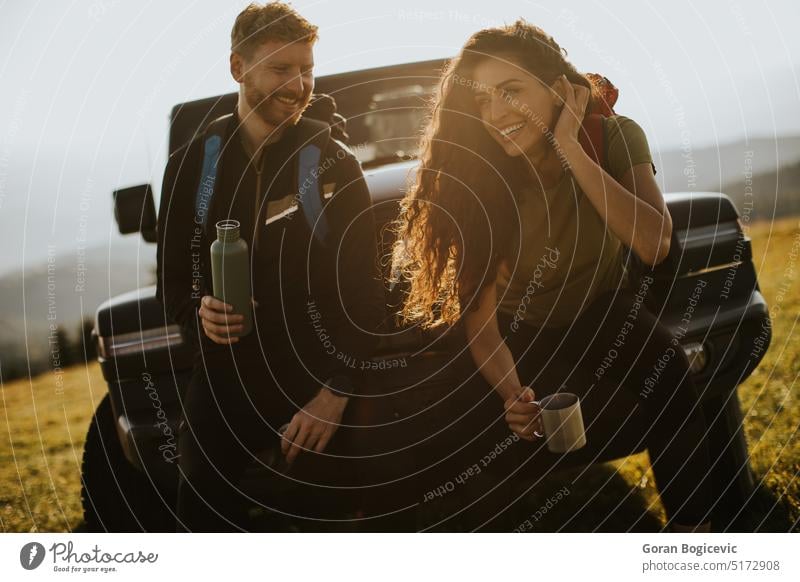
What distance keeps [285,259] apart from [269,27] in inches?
29.6

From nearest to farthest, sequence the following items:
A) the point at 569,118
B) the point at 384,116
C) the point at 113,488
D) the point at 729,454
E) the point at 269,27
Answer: the point at 569,118
the point at 269,27
the point at 729,454
the point at 113,488
the point at 384,116

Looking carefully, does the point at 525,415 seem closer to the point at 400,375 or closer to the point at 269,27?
the point at 400,375

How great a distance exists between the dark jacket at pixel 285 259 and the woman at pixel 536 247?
222 millimetres

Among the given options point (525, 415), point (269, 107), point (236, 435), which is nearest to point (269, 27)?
point (269, 107)

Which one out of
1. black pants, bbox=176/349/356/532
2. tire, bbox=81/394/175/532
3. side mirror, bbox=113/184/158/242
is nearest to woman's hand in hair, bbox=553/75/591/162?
black pants, bbox=176/349/356/532

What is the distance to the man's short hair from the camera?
2695 millimetres

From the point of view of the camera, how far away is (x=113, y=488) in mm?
3271

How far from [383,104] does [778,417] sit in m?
2.28

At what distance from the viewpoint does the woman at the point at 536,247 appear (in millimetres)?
2602

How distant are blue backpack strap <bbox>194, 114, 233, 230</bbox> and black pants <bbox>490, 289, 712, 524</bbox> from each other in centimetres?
104

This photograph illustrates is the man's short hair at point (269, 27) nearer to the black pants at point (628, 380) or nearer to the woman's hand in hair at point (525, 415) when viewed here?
the black pants at point (628, 380)

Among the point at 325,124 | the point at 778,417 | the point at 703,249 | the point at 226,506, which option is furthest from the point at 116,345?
the point at 778,417

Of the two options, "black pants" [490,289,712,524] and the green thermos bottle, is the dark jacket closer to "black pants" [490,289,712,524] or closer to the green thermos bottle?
the green thermos bottle

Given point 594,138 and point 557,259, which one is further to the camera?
point 557,259
